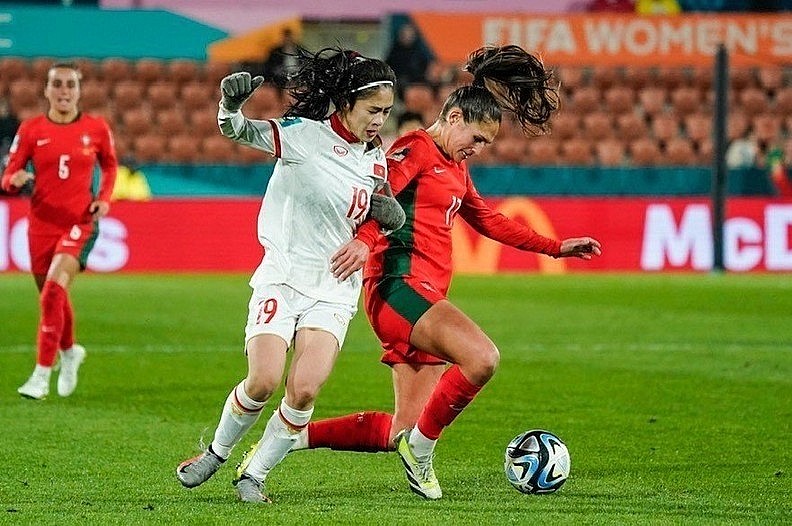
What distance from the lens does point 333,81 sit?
6.68 m

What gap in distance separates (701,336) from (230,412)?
8666 millimetres

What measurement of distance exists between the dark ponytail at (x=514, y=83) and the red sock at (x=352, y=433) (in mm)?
1466

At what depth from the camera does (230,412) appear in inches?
257

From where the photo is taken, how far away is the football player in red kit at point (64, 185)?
10539mm

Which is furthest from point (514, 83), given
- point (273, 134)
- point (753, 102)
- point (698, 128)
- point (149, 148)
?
point (753, 102)

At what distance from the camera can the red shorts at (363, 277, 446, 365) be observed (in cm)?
686

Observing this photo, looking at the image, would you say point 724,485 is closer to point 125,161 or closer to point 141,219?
point 141,219

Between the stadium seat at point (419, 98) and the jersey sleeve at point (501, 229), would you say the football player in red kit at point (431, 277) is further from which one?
the stadium seat at point (419, 98)

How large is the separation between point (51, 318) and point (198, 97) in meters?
16.5

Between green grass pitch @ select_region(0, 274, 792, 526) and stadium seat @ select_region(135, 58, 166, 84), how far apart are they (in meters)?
9.57

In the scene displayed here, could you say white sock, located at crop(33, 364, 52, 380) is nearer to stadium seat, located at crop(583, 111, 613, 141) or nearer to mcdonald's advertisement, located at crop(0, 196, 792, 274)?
mcdonald's advertisement, located at crop(0, 196, 792, 274)

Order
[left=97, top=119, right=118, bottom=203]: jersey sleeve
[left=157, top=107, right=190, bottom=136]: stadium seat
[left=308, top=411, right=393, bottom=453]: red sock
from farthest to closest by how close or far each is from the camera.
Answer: [left=157, top=107, right=190, bottom=136]: stadium seat → [left=97, top=119, right=118, bottom=203]: jersey sleeve → [left=308, top=411, right=393, bottom=453]: red sock

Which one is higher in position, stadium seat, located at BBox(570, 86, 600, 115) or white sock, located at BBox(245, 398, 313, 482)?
white sock, located at BBox(245, 398, 313, 482)

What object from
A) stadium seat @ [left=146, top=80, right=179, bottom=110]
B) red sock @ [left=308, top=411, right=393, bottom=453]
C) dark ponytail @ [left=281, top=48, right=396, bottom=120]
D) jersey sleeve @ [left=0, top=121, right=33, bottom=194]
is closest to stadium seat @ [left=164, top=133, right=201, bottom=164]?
stadium seat @ [left=146, top=80, right=179, bottom=110]
